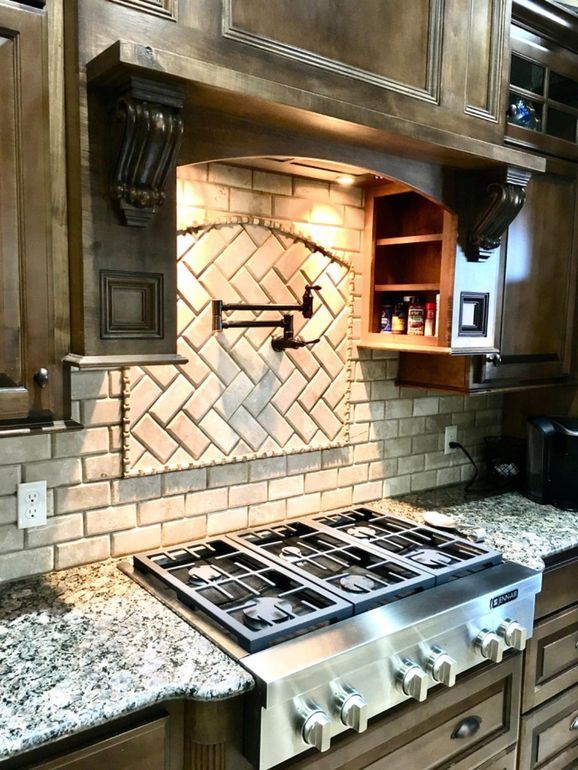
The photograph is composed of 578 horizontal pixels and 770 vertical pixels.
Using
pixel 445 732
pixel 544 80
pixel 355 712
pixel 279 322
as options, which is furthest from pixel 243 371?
pixel 544 80

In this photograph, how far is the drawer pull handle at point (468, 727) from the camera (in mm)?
1729

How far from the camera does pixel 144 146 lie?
1311 mm

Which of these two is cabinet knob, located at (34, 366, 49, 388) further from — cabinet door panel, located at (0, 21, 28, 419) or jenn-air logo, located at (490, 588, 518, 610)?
jenn-air logo, located at (490, 588, 518, 610)

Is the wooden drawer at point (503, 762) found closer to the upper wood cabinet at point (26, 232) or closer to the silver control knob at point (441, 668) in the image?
the silver control knob at point (441, 668)

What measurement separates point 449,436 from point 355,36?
1.61 meters

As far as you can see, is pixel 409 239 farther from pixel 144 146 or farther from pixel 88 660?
pixel 88 660

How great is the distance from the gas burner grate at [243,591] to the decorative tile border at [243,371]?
0.25 metres

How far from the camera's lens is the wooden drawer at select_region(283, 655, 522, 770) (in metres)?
1.50

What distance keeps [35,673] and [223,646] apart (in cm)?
37

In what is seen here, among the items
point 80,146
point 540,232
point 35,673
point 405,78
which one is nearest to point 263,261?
point 405,78

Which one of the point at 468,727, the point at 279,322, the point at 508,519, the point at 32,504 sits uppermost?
the point at 279,322

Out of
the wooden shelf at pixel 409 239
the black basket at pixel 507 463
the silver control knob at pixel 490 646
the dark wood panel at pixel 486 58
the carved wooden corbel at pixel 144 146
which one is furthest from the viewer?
the black basket at pixel 507 463

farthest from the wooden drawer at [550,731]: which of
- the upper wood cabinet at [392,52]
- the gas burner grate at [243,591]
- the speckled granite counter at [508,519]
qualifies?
the upper wood cabinet at [392,52]

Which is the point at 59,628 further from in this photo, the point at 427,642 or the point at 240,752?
the point at 427,642
